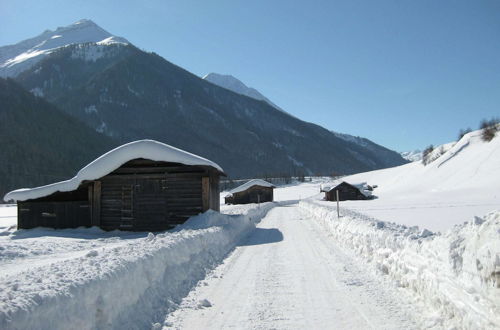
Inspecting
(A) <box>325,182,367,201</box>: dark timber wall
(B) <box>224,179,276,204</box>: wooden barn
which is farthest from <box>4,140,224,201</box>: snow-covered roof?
(A) <box>325,182,367,201</box>: dark timber wall

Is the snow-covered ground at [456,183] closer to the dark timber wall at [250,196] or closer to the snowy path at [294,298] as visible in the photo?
the dark timber wall at [250,196]

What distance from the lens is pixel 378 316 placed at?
5.70m

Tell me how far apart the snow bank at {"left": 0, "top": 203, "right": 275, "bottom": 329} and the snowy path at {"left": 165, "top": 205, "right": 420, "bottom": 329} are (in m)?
0.45

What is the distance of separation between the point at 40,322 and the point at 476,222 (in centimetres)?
536

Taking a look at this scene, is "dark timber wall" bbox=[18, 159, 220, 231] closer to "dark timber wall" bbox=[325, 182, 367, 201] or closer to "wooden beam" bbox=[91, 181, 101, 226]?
"wooden beam" bbox=[91, 181, 101, 226]

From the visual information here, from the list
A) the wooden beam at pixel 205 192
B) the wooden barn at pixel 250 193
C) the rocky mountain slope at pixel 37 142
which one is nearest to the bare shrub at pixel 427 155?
the wooden barn at pixel 250 193

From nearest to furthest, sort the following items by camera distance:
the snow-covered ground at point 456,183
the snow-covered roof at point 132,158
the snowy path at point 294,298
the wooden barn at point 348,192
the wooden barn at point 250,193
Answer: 1. the snowy path at point 294,298
2. the snow-covered roof at point 132,158
3. the snow-covered ground at point 456,183
4. the wooden barn at point 250,193
5. the wooden barn at point 348,192

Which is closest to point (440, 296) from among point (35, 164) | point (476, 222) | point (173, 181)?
point (476, 222)

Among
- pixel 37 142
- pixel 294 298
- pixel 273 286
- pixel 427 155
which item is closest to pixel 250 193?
pixel 427 155

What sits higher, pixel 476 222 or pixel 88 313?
pixel 476 222

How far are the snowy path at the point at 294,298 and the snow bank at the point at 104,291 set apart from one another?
1.47ft

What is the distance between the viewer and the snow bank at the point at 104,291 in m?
4.11

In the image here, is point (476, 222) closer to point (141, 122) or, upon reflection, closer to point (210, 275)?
point (210, 275)

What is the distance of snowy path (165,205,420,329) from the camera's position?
18.3ft
